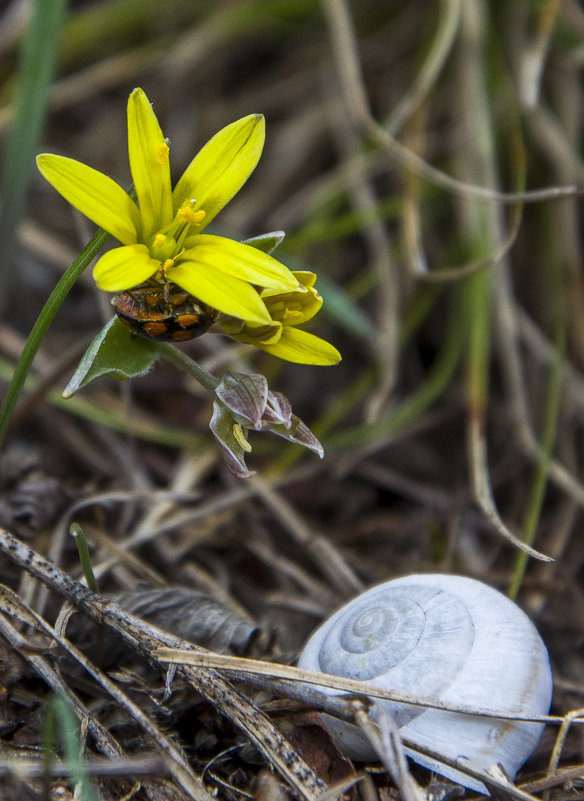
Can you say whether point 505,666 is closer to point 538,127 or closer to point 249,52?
point 538,127

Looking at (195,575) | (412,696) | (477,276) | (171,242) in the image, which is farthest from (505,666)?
(477,276)

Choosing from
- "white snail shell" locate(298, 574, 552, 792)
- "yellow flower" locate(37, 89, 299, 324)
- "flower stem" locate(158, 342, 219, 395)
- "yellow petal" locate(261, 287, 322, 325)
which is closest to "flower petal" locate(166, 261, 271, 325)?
"yellow flower" locate(37, 89, 299, 324)

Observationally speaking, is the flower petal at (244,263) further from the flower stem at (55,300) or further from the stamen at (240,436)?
the stamen at (240,436)

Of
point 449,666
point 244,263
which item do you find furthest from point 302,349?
point 449,666

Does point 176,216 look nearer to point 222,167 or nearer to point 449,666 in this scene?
point 222,167

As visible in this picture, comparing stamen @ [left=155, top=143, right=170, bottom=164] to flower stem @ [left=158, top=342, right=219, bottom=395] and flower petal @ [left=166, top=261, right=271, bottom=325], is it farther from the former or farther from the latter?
flower stem @ [left=158, top=342, right=219, bottom=395]

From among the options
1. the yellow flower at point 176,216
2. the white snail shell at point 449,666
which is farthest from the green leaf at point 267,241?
the white snail shell at point 449,666
